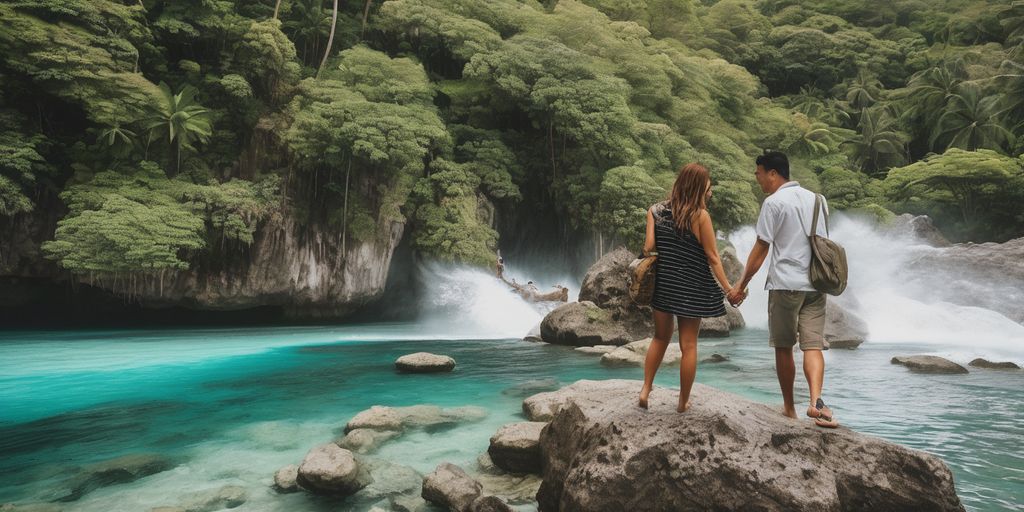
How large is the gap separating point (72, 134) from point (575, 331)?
55.8 ft

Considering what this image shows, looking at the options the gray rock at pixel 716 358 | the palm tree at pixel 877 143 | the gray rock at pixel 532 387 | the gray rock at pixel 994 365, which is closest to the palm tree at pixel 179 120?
the gray rock at pixel 532 387

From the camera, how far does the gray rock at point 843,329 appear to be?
13.1m

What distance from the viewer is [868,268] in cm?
2055

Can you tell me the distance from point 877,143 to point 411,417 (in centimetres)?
3686

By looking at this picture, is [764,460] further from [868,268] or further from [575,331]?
[868,268]

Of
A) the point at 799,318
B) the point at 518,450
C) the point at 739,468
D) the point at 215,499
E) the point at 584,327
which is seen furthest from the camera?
the point at 584,327

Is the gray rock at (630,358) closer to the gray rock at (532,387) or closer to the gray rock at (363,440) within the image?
the gray rock at (532,387)

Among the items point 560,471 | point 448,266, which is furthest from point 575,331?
point 560,471

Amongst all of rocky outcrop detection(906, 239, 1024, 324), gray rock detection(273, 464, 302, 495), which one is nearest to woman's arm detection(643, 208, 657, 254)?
gray rock detection(273, 464, 302, 495)

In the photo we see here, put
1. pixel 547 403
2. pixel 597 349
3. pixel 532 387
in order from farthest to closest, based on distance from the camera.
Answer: pixel 597 349 < pixel 532 387 < pixel 547 403

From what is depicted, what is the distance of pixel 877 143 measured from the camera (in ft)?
112


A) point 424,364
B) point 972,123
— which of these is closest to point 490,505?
point 424,364

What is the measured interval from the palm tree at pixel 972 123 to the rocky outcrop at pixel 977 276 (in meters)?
16.1

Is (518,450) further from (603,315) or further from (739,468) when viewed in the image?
(603,315)
